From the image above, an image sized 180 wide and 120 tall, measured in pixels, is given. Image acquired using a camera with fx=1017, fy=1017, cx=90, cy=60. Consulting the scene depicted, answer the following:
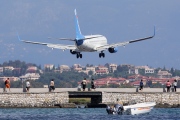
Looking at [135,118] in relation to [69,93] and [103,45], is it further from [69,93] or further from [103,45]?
[103,45]

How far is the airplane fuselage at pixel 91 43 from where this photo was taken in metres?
143

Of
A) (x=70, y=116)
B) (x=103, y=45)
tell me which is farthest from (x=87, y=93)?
(x=103, y=45)

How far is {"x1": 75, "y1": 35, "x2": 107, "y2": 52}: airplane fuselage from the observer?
14288 cm

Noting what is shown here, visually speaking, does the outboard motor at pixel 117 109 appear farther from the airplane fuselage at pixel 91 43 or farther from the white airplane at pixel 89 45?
the airplane fuselage at pixel 91 43

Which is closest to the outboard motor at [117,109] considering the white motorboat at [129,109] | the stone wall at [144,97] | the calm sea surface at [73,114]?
the white motorboat at [129,109]

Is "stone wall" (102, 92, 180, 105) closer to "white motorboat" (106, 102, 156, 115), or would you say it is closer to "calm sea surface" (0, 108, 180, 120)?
"calm sea surface" (0, 108, 180, 120)

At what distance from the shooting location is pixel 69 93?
10762cm

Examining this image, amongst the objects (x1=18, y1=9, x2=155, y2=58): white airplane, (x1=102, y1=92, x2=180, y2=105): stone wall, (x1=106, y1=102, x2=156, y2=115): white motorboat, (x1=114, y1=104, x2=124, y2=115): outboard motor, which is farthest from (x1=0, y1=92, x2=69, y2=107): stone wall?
(x1=18, y1=9, x2=155, y2=58): white airplane

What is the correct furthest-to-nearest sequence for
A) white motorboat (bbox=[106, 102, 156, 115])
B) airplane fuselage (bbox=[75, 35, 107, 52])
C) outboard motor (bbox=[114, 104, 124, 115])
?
airplane fuselage (bbox=[75, 35, 107, 52]) < white motorboat (bbox=[106, 102, 156, 115]) < outboard motor (bbox=[114, 104, 124, 115])

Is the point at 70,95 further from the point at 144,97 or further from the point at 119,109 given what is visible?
the point at 119,109

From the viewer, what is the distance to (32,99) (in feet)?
348

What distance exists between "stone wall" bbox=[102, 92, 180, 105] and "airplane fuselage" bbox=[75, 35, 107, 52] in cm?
3130

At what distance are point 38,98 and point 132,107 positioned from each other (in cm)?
1587

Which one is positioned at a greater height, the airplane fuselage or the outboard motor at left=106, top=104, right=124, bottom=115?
the airplane fuselage
